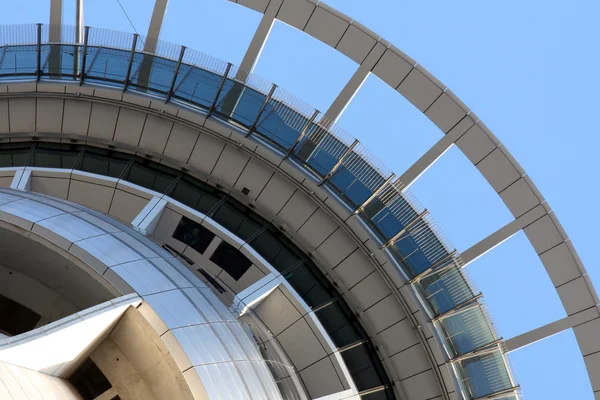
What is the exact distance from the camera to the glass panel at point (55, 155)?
83.0 ft

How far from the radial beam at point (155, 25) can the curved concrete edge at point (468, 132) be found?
10.8ft

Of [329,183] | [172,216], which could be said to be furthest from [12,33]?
[329,183]

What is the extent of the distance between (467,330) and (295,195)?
24.1 feet

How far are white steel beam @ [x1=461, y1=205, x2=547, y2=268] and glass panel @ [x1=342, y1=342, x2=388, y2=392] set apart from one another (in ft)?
14.8

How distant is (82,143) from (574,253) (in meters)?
17.2

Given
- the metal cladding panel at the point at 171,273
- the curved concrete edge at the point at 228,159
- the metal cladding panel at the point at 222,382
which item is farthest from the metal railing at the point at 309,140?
the metal cladding panel at the point at 222,382

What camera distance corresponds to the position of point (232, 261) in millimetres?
24359

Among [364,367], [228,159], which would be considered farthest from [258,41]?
[364,367]

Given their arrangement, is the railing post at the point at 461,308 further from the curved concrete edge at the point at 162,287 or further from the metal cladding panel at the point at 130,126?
the metal cladding panel at the point at 130,126

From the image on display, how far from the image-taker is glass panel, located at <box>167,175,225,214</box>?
2517 centimetres

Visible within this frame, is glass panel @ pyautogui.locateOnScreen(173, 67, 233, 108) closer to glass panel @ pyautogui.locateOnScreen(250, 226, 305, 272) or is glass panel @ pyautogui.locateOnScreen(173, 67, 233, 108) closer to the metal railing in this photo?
the metal railing

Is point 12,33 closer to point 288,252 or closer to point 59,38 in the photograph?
point 59,38

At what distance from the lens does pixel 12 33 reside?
24.9m

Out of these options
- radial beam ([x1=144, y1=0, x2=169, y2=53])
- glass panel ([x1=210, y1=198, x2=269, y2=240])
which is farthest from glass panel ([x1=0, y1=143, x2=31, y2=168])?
glass panel ([x1=210, y1=198, x2=269, y2=240])
